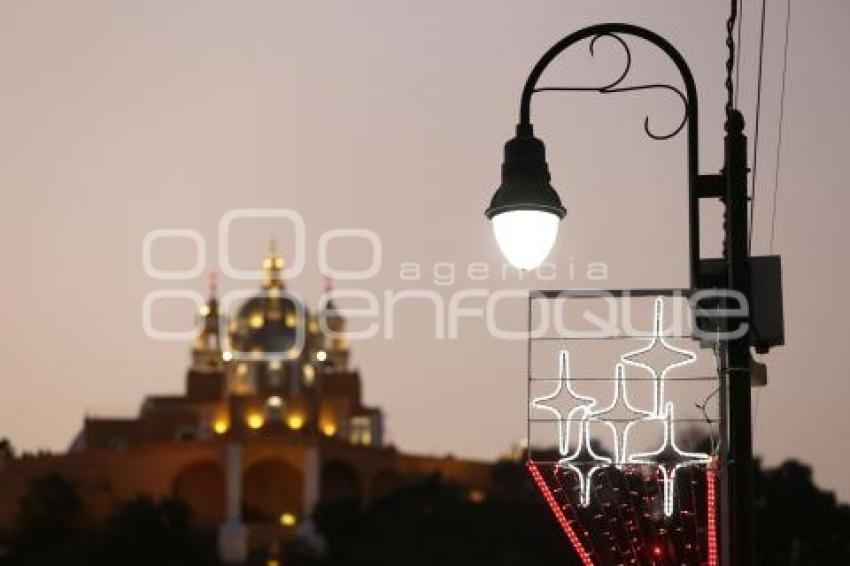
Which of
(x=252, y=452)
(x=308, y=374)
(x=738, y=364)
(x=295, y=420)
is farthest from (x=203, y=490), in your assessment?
(x=738, y=364)

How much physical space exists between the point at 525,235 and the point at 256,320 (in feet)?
267

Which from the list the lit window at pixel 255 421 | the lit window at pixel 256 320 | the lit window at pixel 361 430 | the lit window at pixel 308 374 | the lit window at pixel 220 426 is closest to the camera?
the lit window at pixel 255 421

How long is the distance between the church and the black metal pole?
2821 inches

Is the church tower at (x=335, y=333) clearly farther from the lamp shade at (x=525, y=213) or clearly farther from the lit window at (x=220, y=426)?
the lamp shade at (x=525, y=213)

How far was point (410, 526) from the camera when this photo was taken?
7438cm

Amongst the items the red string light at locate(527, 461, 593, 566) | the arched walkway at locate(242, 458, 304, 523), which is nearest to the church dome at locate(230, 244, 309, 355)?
the arched walkway at locate(242, 458, 304, 523)

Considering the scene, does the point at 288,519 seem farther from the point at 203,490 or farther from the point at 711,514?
the point at 711,514

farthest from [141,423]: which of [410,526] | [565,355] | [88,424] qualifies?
[565,355]

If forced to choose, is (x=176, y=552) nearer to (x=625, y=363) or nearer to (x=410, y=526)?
(x=410, y=526)

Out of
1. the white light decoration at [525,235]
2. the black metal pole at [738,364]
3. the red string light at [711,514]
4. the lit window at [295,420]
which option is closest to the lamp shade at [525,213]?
the white light decoration at [525,235]

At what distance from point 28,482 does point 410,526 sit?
17743mm

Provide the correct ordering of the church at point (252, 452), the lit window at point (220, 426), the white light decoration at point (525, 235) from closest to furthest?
1. the white light decoration at point (525, 235)
2. the church at point (252, 452)
3. the lit window at point (220, 426)

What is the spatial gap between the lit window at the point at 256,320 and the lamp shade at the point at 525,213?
8078 centimetres

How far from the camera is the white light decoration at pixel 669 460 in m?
5.85
